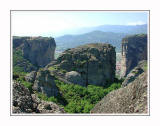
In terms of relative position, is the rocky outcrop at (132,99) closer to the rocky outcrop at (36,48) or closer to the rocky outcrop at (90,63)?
the rocky outcrop at (90,63)

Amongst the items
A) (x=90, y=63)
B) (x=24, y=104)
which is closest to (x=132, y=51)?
(x=90, y=63)

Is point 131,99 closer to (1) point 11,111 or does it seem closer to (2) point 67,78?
(1) point 11,111

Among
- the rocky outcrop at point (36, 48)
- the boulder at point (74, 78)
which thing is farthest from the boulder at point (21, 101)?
the rocky outcrop at point (36, 48)

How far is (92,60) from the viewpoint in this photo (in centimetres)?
3669

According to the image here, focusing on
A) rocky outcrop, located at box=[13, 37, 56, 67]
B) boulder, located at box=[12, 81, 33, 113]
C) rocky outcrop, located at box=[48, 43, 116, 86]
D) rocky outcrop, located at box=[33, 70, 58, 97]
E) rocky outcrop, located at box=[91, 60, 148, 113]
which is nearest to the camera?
rocky outcrop, located at box=[91, 60, 148, 113]

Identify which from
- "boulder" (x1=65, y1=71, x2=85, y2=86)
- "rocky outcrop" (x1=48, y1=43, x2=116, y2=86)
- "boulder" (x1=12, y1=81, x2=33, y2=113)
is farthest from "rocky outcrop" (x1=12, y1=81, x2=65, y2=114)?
"rocky outcrop" (x1=48, y1=43, x2=116, y2=86)

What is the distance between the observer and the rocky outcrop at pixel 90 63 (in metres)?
35.8

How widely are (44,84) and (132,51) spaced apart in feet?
145

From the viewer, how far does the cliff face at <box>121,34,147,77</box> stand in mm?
64812

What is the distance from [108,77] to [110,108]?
28.5 metres

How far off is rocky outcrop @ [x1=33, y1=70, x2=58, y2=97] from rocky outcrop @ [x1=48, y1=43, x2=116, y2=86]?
10.8m

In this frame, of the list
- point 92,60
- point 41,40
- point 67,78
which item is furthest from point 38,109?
point 41,40

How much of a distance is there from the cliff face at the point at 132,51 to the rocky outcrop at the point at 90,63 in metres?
27.2

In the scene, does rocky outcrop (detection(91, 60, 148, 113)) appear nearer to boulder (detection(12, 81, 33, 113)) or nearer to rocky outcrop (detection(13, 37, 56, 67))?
boulder (detection(12, 81, 33, 113))
